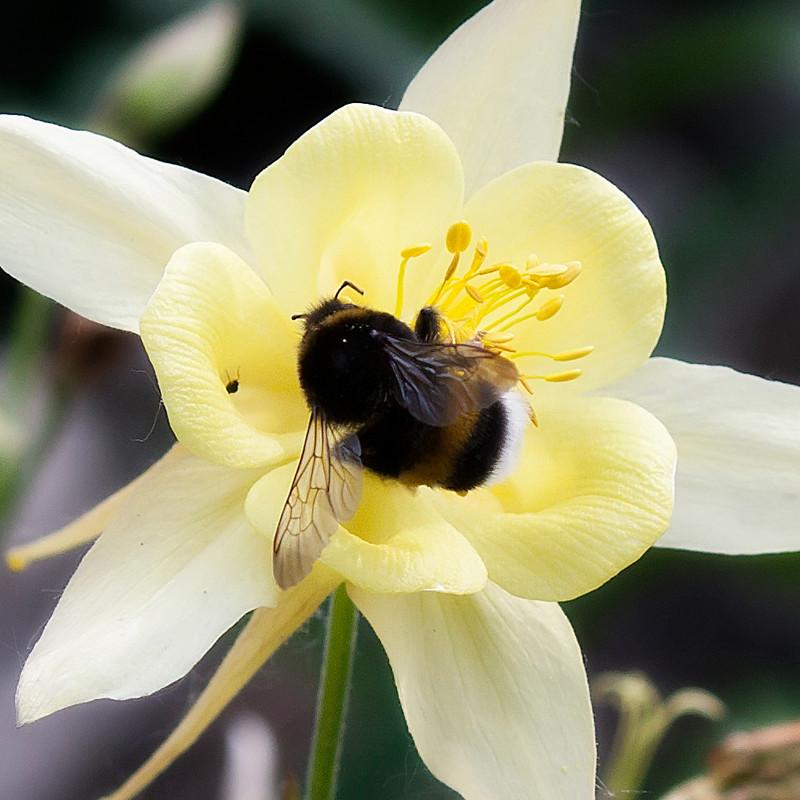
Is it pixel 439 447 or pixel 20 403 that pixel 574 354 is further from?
pixel 20 403

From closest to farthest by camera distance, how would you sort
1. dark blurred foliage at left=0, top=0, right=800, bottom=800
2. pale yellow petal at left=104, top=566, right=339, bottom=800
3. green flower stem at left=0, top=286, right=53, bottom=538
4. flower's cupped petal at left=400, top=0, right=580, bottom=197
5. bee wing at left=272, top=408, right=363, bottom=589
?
1. bee wing at left=272, top=408, right=363, bottom=589
2. pale yellow petal at left=104, top=566, right=339, bottom=800
3. flower's cupped petal at left=400, top=0, right=580, bottom=197
4. green flower stem at left=0, top=286, right=53, bottom=538
5. dark blurred foliage at left=0, top=0, right=800, bottom=800

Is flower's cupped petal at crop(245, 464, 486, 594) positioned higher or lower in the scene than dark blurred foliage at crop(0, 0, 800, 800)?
higher

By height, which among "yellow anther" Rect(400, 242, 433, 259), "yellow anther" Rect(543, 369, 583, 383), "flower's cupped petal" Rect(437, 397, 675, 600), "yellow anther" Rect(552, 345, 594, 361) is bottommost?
"flower's cupped petal" Rect(437, 397, 675, 600)

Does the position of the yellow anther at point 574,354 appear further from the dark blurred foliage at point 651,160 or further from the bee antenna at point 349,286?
the dark blurred foliage at point 651,160

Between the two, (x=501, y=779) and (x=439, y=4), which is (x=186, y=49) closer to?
(x=439, y=4)

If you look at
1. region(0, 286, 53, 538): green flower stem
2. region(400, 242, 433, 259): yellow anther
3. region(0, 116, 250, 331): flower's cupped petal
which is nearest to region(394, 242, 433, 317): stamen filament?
region(400, 242, 433, 259): yellow anther

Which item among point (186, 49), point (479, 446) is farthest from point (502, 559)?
point (186, 49)

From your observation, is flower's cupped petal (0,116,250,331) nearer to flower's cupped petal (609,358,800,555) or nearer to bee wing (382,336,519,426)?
bee wing (382,336,519,426)
